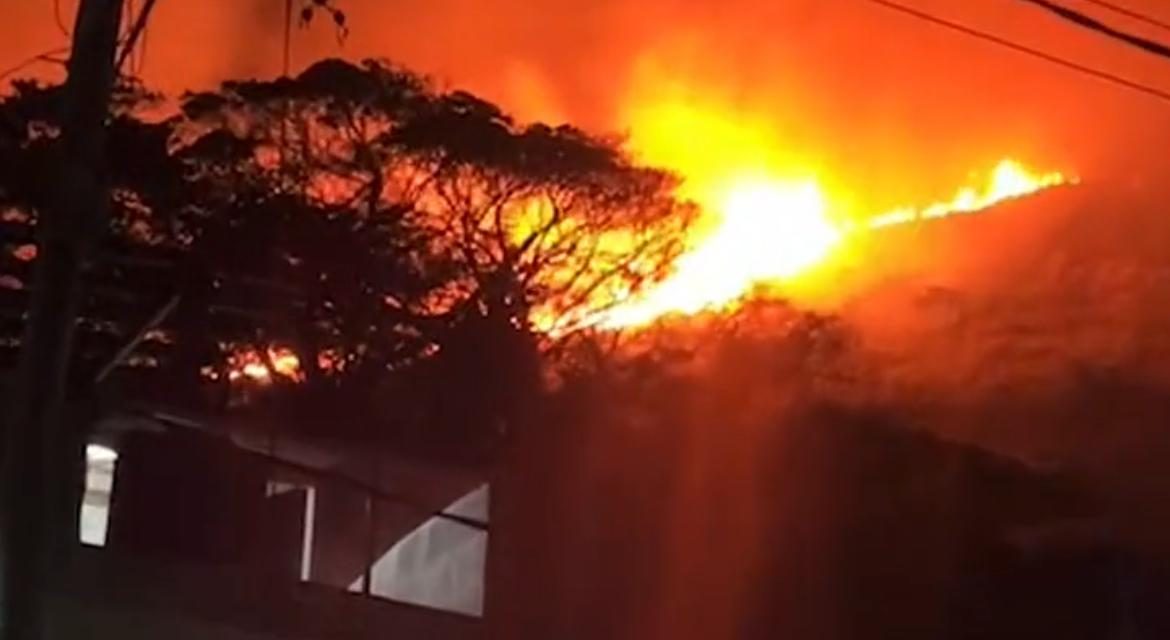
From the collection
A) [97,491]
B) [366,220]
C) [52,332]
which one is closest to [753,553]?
[97,491]

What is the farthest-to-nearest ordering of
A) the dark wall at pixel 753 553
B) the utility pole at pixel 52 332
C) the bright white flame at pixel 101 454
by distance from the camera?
the dark wall at pixel 753 553
the bright white flame at pixel 101 454
the utility pole at pixel 52 332

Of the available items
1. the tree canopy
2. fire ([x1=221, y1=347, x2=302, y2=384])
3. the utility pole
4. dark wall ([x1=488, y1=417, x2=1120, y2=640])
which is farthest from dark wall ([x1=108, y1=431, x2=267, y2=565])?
the utility pole

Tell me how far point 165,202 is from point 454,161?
310 cm

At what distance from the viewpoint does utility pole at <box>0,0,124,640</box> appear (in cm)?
623

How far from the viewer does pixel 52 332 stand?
646 centimetres

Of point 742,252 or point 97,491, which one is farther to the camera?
point 742,252

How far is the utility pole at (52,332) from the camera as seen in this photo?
20.4ft

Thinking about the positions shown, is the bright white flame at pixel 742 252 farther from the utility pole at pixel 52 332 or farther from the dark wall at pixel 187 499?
the utility pole at pixel 52 332

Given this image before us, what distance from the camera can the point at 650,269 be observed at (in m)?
19.0

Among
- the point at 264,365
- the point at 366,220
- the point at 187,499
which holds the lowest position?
the point at 187,499

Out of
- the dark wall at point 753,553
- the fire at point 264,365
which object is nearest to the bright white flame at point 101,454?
the dark wall at point 753,553

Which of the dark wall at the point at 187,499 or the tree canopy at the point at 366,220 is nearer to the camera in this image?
the dark wall at the point at 187,499

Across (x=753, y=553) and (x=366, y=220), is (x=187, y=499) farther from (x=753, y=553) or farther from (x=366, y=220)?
(x=366, y=220)

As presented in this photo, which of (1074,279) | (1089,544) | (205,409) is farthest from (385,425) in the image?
(1074,279)
